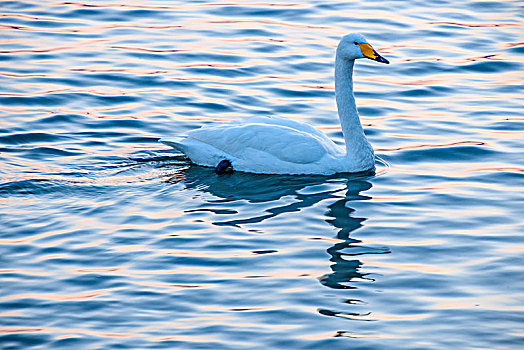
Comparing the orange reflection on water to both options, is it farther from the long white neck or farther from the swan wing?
the long white neck

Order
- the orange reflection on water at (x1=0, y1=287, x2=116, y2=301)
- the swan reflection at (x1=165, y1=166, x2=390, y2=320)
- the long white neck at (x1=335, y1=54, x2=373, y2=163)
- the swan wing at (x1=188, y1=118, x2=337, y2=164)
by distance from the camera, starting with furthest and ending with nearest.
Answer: the long white neck at (x1=335, y1=54, x2=373, y2=163), the swan wing at (x1=188, y1=118, x2=337, y2=164), the swan reflection at (x1=165, y1=166, x2=390, y2=320), the orange reflection on water at (x1=0, y1=287, x2=116, y2=301)

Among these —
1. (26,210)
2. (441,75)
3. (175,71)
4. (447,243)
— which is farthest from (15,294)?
(441,75)

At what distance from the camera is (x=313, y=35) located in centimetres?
1548

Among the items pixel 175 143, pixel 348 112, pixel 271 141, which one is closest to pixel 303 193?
pixel 271 141

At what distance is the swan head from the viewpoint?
33.2 ft

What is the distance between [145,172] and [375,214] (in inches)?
103

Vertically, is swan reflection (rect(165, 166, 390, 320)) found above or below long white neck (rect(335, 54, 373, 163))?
below

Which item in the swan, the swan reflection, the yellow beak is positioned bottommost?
the swan reflection

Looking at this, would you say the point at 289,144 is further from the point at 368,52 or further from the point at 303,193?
the point at 368,52

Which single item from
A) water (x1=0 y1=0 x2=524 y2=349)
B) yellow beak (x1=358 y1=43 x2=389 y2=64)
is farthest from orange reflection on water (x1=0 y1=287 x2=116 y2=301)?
yellow beak (x1=358 y1=43 x2=389 y2=64)

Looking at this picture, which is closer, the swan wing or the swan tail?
the swan wing

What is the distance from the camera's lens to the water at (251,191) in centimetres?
700

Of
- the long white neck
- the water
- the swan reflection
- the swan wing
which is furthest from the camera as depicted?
the long white neck

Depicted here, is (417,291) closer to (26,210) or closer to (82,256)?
(82,256)
